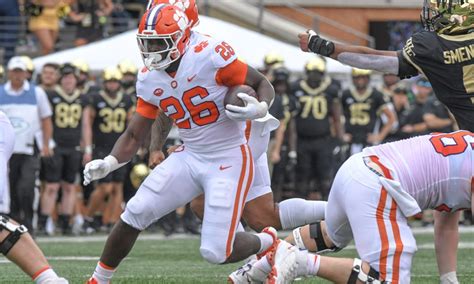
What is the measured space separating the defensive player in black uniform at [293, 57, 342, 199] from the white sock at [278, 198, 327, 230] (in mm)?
7284

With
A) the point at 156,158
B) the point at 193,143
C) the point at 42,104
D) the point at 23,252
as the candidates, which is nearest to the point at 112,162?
the point at 156,158

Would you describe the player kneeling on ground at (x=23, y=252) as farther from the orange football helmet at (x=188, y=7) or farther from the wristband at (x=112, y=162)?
the orange football helmet at (x=188, y=7)

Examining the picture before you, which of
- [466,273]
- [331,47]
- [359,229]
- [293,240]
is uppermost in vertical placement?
[331,47]

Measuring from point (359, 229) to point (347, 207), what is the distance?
13cm

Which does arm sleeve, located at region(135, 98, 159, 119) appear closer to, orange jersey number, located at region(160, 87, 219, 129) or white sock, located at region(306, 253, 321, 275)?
orange jersey number, located at region(160, 87, 219, 129)

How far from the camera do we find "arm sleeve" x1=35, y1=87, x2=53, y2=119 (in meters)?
13.3

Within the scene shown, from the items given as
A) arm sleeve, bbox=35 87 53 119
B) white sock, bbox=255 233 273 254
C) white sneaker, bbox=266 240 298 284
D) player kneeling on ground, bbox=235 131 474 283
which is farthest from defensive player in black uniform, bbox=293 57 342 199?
player kneeling on ground, bbox=235 131 474 283

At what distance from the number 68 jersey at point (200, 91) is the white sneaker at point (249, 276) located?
27.3 inches

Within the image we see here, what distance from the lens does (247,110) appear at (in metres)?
6.92

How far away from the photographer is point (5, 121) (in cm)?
664

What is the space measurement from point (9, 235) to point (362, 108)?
32.4ft

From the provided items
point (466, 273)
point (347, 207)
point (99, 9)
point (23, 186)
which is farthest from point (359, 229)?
point (99, 9)

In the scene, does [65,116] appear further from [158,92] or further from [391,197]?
[391,197]

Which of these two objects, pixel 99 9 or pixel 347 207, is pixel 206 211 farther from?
pixel 99 9
